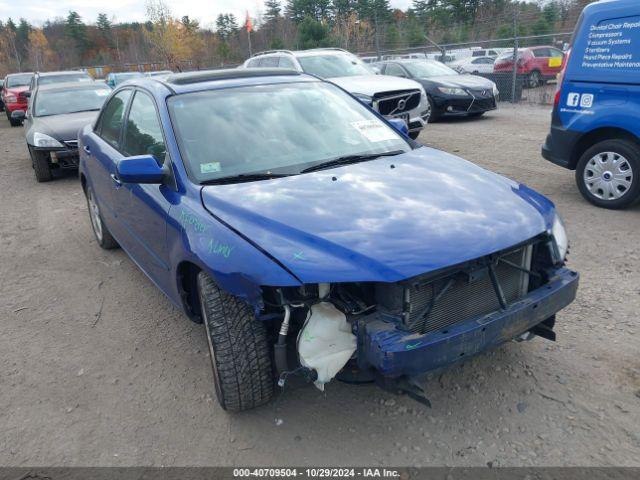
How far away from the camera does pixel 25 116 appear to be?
10281 mm

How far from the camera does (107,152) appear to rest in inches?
169

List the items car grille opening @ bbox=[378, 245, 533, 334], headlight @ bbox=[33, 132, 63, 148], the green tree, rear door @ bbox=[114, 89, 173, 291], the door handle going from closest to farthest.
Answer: car grille opening @ bbox=[378, 245, 533, 334] → rear door @ bbox=[114, 89, 173, 291] → the door handle → headlight @ bbox=[33, 132, 63, 148] → the green tree

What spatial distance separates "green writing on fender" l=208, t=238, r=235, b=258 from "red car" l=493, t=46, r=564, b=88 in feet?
51.9

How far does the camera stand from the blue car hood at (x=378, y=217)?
2.25 metres

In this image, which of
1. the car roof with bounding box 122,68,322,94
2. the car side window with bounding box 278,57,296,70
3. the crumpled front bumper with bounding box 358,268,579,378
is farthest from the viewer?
the car side window with bounding box 278,57,296,70

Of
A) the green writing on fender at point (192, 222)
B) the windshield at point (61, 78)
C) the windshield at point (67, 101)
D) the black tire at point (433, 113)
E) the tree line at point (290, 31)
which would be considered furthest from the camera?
the tree line at point (290, 31)

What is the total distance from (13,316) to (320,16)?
172 feet

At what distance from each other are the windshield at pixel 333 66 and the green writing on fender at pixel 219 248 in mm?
8182

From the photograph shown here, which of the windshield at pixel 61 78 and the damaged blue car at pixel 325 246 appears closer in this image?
the damaged blue car at pixel 325 246

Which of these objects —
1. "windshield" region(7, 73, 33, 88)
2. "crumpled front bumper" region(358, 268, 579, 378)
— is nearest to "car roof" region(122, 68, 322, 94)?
"crumpled front bumper" region(358, 268, 579, 378)

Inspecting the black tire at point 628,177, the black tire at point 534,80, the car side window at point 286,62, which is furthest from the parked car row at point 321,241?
the black tire at point 534,80

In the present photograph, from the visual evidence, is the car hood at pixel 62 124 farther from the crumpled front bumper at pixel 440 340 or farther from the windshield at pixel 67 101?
the crumpled front bumper at pixel 440 340

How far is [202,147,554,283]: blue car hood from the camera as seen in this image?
2.25m

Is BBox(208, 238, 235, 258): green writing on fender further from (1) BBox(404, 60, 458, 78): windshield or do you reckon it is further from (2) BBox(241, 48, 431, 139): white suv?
(1) BBox(404, 60, 458, 78): windshield
